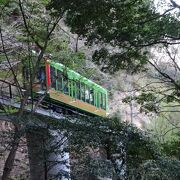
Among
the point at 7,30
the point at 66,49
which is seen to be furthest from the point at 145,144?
the point at 7,30

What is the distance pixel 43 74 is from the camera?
12.8 meters

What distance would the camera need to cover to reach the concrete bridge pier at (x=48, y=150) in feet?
17.5

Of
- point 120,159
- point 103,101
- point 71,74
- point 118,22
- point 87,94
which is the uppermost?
point 103,101

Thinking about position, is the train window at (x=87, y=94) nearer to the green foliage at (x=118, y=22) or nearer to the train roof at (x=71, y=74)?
the train roof at (x=71, y=74)

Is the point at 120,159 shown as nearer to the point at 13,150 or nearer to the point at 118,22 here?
the point at 13,150

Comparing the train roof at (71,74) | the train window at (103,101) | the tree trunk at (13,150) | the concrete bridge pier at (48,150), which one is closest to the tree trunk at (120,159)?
the concrete bridge pier at (48,150)

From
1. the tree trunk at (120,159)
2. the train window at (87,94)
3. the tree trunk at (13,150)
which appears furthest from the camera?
the train window at (87,94)

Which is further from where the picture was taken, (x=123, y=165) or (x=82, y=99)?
(x=82, y=99)

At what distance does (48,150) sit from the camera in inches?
211

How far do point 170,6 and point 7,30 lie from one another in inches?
214

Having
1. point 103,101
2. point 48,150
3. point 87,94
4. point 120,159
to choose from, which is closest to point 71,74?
point 87,94

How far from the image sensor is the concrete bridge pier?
210 inches

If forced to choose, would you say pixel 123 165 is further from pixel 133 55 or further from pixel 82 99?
pixel 82 99

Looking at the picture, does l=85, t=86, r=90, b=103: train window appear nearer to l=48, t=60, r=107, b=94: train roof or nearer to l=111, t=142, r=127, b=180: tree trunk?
l=48, t=60, r=107, b=94: train roof
